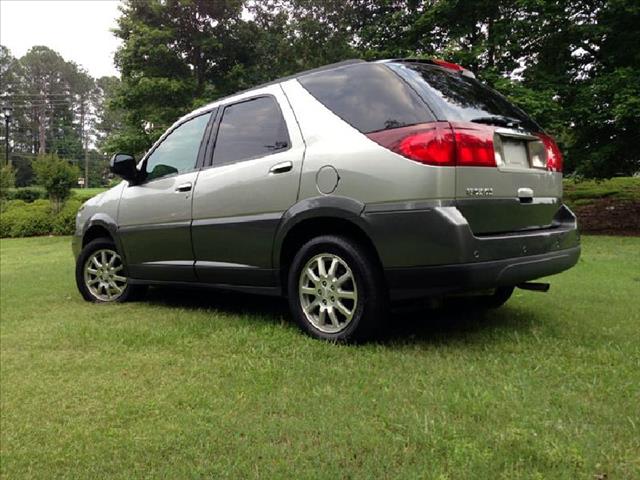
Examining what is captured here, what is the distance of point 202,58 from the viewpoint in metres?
19.4

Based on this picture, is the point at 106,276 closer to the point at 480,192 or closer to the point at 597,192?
the point at 480,192

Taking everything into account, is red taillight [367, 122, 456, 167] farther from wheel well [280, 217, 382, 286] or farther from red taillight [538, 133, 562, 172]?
red taillight [538, 133, 562, 172]

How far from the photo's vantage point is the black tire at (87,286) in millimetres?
5516

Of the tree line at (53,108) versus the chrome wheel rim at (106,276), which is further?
the tree line at (53,108)

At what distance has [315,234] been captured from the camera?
150 inches

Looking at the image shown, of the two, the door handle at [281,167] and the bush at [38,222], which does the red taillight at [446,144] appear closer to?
the door handle at [281,167]

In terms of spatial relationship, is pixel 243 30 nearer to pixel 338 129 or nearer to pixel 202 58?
pixel 202 58

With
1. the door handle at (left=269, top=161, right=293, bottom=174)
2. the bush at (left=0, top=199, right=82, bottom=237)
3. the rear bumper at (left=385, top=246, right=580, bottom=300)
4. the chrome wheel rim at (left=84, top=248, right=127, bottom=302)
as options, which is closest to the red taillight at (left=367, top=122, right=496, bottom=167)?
the rear bumper at (left=385, top=246, right=580, bottom=300)

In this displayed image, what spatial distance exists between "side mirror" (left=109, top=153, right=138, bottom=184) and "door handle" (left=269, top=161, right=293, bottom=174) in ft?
6.28

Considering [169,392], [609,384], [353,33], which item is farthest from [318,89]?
[353,33]

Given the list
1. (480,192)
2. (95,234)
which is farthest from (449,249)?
(95,234)

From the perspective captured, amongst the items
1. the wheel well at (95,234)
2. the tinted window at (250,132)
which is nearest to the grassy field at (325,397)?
the wheel well at (95,234)

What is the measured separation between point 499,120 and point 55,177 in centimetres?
1850

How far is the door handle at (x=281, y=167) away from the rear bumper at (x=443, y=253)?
0.76m
